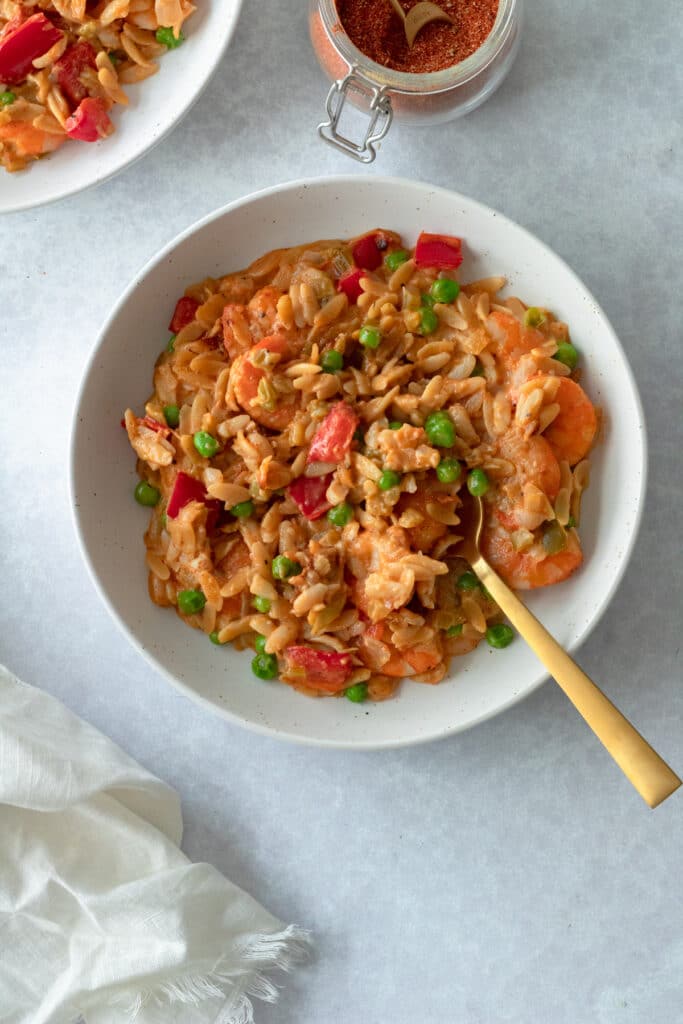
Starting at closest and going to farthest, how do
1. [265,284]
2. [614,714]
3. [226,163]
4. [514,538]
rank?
[614,714], [514,538], [265,284], [226,163]

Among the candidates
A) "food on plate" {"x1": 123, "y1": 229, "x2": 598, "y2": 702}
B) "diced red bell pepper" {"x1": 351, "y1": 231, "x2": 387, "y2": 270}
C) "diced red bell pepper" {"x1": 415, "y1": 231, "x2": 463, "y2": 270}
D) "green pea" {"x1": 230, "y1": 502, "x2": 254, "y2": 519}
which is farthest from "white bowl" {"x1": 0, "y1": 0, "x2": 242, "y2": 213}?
"green pea" {"x1": 230, "y1": 502, "x2": 254, "y2": 519}

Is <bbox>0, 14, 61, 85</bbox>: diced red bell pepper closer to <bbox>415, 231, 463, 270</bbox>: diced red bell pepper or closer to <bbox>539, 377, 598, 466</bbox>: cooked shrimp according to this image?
<bbox>415, 231, 463, 270</bbox>: diced red bell pepper

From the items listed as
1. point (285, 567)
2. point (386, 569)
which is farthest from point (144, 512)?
point (386, 569)

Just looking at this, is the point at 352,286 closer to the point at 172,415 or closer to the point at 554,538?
the point at 172,415

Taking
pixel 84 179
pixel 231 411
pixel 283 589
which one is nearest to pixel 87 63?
pixel 84 179

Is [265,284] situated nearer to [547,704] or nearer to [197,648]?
[197,648]

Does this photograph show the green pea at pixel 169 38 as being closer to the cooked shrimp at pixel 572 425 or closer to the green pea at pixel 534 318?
the green pea at pixel 534 318
